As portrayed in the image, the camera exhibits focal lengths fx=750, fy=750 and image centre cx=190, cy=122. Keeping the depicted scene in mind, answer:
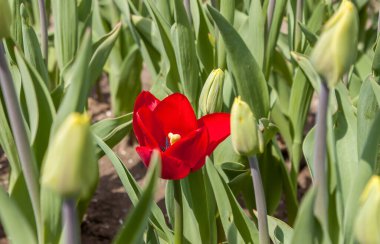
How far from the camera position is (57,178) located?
0.71 m

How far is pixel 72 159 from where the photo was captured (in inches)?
27.2

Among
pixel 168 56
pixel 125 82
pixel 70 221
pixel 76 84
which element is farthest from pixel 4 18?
pixel 125 82

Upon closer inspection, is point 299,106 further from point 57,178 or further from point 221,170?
point 57,178

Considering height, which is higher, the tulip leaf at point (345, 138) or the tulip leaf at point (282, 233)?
the tulip leaf at point (345, 138)

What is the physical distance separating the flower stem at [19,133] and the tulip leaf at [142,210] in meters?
0.17

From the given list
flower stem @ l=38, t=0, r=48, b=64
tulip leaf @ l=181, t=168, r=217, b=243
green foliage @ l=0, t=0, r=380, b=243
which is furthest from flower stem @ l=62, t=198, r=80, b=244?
flower stem @ l=38, t=0, r=48, b=64

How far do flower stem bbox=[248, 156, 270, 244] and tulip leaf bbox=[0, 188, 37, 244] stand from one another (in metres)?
0.31

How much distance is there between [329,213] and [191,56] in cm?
54

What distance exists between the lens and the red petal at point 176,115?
1176mm

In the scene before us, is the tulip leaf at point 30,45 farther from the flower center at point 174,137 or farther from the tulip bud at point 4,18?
the tulip bud at point 4,18

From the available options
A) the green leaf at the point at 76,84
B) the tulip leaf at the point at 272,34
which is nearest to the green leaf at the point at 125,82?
the tulip leaf at the point at 272,34

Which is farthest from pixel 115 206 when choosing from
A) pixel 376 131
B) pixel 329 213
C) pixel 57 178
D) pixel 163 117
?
pixel 57 178

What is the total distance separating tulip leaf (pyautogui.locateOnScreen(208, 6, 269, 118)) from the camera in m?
1.38

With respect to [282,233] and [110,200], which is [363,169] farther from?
[110,200]
